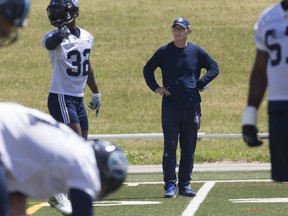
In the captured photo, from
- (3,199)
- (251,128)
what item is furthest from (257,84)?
(3,199)

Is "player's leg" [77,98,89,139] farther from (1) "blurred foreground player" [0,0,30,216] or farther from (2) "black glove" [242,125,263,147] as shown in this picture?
(1) "blurred foreground player" [0,0,30,216]

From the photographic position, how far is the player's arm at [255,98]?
629cm

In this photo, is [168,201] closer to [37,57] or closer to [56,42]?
[56,42]

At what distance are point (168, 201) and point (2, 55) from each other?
21892 mm

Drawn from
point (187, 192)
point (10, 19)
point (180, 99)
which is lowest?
point (187, 192)

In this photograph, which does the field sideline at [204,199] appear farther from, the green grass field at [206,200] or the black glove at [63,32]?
the black glove at [63,32]

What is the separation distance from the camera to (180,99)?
428 inches

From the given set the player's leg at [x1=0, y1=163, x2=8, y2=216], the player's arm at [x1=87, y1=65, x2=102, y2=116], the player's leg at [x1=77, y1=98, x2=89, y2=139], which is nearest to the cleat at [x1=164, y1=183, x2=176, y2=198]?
the player's arm at [x1=87, y1=65, x2=102, y2=116]

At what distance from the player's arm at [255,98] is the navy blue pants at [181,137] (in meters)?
4.49

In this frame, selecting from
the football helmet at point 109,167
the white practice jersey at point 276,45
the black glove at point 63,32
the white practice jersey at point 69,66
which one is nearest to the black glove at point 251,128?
the white practice jersey at point 276,45

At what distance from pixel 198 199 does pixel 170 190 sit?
43 cm

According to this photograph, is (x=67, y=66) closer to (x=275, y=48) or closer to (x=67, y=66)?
(x=67, y=66)

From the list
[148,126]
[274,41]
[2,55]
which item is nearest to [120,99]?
[148,126]

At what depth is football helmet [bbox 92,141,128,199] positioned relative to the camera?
4.93 meters
